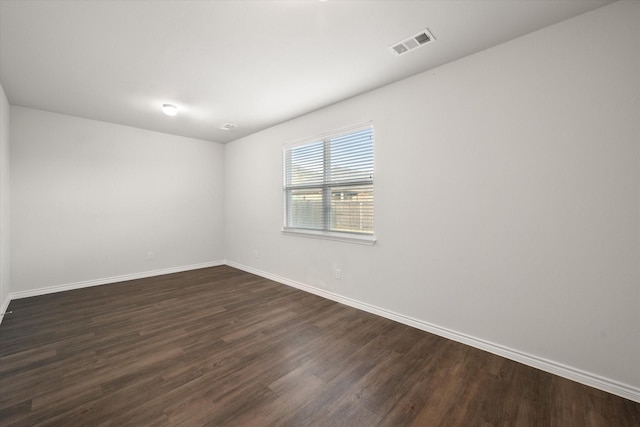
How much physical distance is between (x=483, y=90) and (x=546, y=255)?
1.47 meters

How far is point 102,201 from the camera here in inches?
169

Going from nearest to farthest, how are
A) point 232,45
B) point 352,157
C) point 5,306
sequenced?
point 232,45
point 5,306
point 352,157

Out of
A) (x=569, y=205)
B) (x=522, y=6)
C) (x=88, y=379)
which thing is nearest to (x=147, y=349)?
(x=88, y=379)

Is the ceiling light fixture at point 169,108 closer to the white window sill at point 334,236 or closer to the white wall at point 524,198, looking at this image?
the white window sill at point 334,236

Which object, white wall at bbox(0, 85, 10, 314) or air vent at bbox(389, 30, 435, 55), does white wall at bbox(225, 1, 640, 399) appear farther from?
white wall at bbox(0, 85, 10, 314)

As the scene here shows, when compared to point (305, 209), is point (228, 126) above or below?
above

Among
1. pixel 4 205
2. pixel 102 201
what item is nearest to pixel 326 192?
pixel 102 201

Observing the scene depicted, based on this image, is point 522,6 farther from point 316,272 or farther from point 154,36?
point 316,272

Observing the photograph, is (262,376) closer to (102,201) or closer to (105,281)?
(105,281)

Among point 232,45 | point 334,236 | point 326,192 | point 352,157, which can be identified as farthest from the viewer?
point 326,192

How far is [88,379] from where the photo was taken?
1.92 metres

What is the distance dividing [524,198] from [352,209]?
180 cm

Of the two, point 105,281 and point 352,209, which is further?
point 105,281

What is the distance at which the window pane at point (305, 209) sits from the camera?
3.90m
